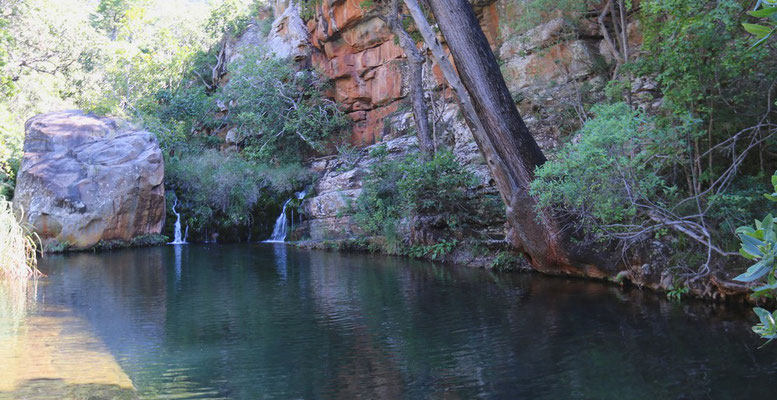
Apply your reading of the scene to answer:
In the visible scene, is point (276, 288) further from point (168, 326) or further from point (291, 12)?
point (291, 12)

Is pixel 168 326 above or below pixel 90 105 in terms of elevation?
below

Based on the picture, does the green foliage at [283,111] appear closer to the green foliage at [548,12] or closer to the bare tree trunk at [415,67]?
the bare tree trunk at [415,67]

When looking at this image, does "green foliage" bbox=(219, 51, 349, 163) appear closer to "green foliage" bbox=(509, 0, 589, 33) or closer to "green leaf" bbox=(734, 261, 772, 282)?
"green foliage" bbox=(509, 0, 589, 33)

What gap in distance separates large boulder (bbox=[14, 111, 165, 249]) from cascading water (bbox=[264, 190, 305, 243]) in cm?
397

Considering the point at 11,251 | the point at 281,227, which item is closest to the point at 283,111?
the point at 281,227

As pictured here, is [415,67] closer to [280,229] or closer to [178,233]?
[280,229]

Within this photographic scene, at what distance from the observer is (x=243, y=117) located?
2480 cm

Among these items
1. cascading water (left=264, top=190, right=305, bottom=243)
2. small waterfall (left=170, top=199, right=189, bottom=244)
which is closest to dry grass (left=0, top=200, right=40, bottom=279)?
small waterfall (left=170, top=199, right=189, bottom=244)

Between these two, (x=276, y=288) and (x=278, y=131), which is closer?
(x=276, y=288)

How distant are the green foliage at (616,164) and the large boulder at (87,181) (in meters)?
15.4

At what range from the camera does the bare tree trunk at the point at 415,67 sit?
15.9m

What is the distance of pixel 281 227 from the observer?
21.7 m

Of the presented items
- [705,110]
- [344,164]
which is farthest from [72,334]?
[344,164]

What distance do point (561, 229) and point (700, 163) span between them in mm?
2592
